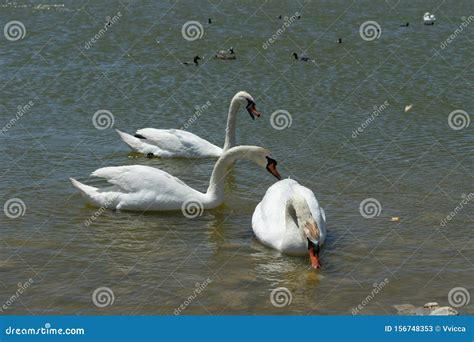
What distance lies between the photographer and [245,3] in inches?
1336

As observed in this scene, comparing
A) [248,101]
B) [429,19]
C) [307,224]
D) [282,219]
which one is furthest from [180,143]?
[429,19]

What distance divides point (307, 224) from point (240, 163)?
16.3ft

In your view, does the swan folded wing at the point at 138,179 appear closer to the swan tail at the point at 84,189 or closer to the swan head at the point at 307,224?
the swan tail at the point at 84,189

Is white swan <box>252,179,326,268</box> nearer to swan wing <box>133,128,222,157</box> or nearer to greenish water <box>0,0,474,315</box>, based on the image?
greenish water <box>0,0,474,315</box>

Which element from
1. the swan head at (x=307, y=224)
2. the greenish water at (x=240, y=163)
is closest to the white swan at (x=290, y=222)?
the swan head at (x=307, y=224)

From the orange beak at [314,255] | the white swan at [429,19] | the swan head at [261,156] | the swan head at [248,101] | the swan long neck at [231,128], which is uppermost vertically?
the white swan at [429,19]

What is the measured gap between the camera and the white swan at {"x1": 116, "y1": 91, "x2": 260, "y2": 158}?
16.0m

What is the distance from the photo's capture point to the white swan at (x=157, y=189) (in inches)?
511

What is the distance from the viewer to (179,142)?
16.0m

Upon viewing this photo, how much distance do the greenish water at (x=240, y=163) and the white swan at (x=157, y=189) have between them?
0.66ft

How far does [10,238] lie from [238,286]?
3.52 meters

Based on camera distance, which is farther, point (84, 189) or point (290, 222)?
point (84, 189)

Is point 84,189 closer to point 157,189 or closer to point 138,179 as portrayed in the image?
point 138,179

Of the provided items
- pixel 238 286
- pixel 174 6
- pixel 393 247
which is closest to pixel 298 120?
pixel 393 247
